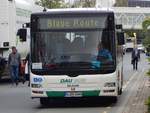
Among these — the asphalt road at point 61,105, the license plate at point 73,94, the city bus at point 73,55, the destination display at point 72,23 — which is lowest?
the asphalt road at point 61,105

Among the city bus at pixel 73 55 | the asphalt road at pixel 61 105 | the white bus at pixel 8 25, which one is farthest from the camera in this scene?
the white bus at pixel 8 25

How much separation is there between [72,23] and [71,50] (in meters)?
0.82

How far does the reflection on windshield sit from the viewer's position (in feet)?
60.2

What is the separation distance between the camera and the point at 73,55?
1839 cm

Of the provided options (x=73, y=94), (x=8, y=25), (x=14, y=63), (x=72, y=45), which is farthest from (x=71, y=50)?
(x=8, y=25)

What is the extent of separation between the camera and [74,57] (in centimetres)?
1838

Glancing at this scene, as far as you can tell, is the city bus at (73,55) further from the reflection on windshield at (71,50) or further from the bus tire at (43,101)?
the bus tire at (43,101)

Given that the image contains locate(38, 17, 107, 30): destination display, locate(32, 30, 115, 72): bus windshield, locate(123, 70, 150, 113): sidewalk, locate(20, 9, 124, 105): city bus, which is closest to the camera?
locate(123, 70, 150, 113): sidewalk

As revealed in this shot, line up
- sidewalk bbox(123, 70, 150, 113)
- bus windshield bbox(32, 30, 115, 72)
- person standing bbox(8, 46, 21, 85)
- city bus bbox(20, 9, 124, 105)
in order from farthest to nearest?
person standing bbox(8, 46, 21, 85) → bus windshield bbox(32, 30, 115, 72) → city bus bbox(20, 9, 124, 105) → sidewalk bbox(123, 70, 150, 113)

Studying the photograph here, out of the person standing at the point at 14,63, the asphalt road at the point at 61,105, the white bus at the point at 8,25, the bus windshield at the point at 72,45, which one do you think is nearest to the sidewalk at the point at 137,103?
the asphalt road at the point at 61,105

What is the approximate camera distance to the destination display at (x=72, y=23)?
61.2 feet

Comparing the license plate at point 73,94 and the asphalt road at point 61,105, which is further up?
the license plate at point 73,94

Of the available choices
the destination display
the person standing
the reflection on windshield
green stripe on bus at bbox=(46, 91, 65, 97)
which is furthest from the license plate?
the person standing

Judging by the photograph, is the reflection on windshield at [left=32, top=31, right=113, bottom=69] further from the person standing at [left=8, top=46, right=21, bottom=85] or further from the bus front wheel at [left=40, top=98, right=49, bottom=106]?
the person standing at [left=8, top=46, right=21, bottom=85]
